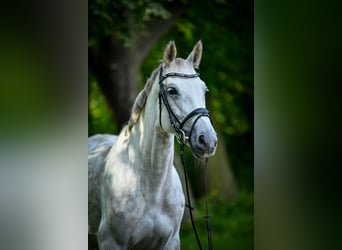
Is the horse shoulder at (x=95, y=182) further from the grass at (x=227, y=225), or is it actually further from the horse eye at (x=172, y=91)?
the horse eye at (x=172, y=91)

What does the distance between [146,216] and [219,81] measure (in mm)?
1306

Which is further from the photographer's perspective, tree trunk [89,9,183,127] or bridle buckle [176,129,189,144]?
tree trunk [89,9,183,127]

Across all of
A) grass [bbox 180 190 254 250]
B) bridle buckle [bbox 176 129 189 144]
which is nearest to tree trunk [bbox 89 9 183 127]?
grass [bbox 180 190 254 250]

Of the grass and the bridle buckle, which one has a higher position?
the bridle buckle

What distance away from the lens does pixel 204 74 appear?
3.62 metres

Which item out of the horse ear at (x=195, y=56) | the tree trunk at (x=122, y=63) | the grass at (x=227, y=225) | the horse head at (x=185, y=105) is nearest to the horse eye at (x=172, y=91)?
the horse head at (x=185, y=105)

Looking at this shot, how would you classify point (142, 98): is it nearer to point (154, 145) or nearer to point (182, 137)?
point (154, 145)

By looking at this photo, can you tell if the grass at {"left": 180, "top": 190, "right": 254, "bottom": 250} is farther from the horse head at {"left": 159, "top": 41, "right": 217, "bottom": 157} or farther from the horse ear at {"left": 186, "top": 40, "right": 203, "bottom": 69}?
the horse ear at {"left": 186, "top": 40, "right": 203, "bottom": 69}

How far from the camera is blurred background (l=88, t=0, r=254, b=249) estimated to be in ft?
11.7

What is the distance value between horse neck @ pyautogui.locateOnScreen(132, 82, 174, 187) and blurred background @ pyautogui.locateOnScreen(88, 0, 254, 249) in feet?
1.73

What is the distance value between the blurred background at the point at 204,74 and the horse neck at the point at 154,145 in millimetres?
527
